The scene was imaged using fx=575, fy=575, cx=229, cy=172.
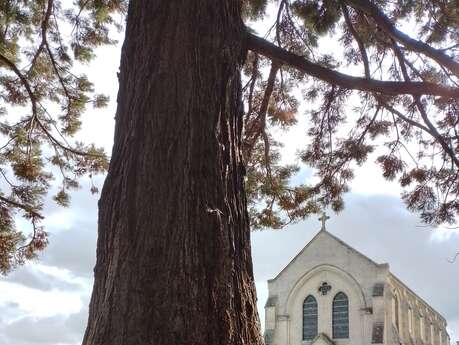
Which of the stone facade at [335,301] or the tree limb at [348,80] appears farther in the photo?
the stone facade at [335,301]

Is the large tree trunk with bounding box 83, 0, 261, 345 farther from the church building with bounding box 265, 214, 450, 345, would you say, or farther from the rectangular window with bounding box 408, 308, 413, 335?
the rectangular window with bounding box 408, 308, 413, 335

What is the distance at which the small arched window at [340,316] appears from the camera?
27469mm

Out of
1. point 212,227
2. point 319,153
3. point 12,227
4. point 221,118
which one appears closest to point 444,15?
point 319,153

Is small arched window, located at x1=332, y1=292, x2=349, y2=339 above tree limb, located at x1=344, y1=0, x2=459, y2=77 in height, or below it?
above

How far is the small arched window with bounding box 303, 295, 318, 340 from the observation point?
28208mm

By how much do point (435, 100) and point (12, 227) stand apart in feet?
16.3

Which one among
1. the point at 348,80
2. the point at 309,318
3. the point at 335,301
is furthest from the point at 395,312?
the point at 348,80

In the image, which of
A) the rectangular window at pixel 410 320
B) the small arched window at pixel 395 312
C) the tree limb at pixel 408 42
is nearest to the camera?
the tree limb at pixel 408 42

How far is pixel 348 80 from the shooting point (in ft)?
12.6

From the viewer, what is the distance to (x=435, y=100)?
6055 mm

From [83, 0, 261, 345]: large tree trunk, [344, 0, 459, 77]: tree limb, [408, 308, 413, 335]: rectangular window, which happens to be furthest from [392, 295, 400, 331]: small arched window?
[83, 0, 261, 345]: large tree trunk

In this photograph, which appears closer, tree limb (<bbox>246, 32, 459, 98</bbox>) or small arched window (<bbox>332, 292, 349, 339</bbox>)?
tree limb (<bbox>246, 32, 459, 98</bbox>)

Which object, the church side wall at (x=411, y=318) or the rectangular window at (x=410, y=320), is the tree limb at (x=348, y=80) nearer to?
the church side wall at (x=411, y=318)

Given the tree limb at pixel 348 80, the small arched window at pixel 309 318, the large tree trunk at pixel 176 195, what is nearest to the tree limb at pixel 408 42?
the tree limb at pixel 348 80
